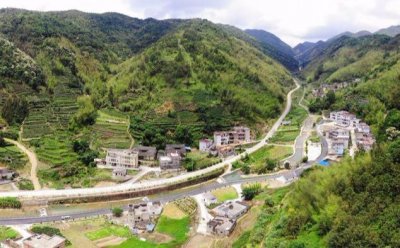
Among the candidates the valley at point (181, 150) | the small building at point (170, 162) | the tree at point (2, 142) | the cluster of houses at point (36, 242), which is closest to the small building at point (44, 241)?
the cluster of houses at point (36, 242)

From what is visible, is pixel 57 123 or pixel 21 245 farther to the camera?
pixel 57 123

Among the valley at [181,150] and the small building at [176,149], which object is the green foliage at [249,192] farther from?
the small building at [176,149]

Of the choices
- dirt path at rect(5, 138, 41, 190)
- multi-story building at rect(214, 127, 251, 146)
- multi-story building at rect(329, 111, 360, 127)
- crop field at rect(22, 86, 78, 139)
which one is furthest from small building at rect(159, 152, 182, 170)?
multi-story building at rect(329, 111, 360, 127)

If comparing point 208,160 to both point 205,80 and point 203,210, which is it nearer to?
point 203,210

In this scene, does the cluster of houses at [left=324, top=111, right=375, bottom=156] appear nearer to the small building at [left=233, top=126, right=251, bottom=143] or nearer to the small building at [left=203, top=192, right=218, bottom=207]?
the small building at [left=233, top=126, right=251, bottom=143]

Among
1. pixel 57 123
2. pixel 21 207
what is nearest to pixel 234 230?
pixel 21 207
